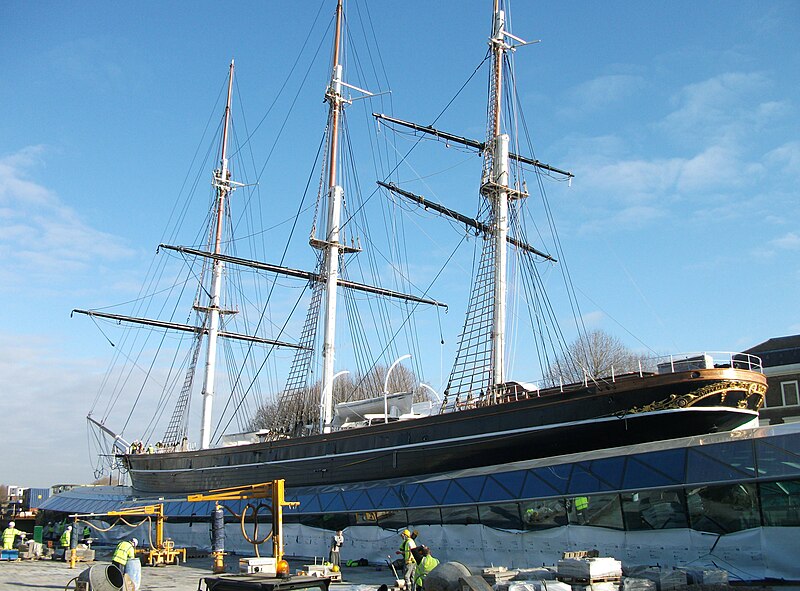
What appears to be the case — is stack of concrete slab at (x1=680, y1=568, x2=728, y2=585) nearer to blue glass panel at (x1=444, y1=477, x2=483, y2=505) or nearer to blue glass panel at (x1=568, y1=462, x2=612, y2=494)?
blue glass panel at (x1=568, y1=462, x2=612, y2=494)

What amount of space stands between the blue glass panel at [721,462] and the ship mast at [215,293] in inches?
1169

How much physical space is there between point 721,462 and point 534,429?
5.89 meters

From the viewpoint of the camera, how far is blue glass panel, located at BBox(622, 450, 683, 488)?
57.5ft

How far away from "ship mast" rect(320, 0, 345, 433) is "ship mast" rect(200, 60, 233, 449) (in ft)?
33.9

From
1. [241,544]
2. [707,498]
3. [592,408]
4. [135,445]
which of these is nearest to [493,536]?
[592,408]

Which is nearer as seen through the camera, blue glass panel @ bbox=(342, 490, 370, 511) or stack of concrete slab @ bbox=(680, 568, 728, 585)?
stack of concrete slab @ bbox=(680, 568, 728, 585)

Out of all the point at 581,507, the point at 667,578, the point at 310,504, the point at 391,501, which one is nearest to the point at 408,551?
the point at 667,578

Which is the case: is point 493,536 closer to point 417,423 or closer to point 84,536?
point 417,423

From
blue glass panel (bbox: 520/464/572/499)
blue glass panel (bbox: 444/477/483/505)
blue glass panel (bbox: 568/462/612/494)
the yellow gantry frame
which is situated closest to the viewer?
the yellow gantry frame

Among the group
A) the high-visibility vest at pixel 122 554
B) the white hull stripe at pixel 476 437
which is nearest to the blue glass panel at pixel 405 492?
the white hull stripe at pixel 476 437

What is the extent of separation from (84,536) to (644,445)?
25895 mm

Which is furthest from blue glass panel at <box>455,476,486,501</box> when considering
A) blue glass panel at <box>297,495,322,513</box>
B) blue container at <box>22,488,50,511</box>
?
blue container at <box>22,488,50,511</box>

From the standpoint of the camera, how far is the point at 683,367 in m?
19.7

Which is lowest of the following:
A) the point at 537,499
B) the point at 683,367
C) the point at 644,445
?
the point at 537,499
